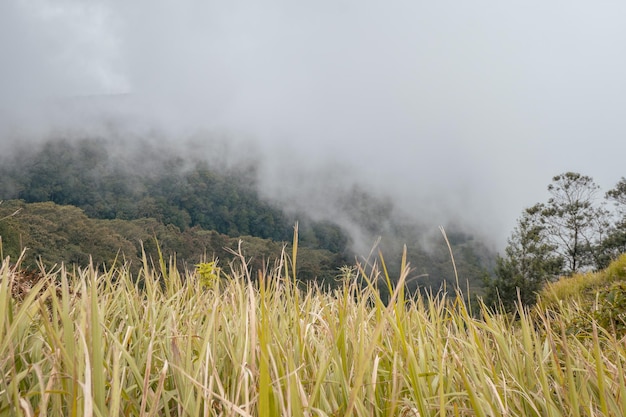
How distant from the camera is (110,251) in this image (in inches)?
1556

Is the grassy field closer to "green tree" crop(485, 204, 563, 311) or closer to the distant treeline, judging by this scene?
"green tree" crop(485, 204, 563, 311)

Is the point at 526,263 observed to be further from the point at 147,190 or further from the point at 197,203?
the point at 147,190

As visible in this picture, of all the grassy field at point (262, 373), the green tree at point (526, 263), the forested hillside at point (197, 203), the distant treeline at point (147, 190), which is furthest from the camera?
the distant treeline at point (147, 190)

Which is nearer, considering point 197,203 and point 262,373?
point 262,373

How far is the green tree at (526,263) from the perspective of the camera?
25859mm

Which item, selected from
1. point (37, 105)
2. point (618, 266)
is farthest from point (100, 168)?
point (618, 266)

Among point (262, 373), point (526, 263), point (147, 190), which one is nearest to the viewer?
point (262, 373)

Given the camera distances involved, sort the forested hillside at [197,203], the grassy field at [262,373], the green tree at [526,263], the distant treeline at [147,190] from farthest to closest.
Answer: the distant treeline at [147,190]
the forested hillside at [197,203]
the green tree at [526,263]
the grassy field at [262,373]

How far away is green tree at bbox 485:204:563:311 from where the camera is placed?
25859 millimetres

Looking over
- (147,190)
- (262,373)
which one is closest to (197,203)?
(147,190)

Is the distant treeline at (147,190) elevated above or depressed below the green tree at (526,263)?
above

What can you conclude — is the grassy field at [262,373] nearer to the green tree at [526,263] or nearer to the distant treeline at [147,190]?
the green tree at [526,263]

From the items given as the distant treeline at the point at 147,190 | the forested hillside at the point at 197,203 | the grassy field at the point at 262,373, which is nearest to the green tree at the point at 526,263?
the grassy field at the point at 262,373

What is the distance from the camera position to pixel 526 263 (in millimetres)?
27281
